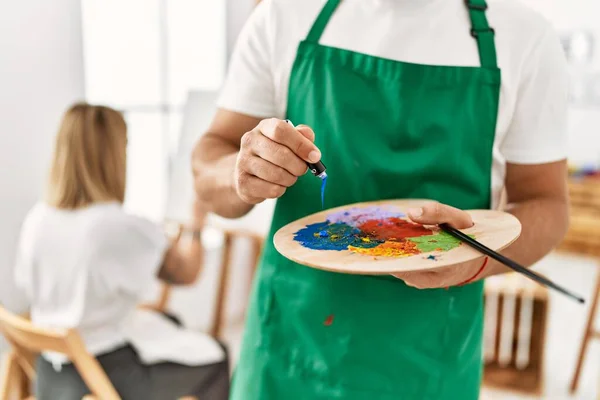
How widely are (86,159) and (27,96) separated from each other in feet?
1.00

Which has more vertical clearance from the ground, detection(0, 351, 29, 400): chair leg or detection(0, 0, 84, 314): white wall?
detection(0, 0, 84, 314): white wall

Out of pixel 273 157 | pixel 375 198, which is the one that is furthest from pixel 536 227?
pixel 273 157

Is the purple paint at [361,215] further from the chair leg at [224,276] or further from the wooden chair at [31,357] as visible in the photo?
the chair leg at [224,276]

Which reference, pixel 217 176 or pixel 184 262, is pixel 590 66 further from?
pixel 217 176

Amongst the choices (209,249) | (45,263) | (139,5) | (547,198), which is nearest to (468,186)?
(547,198)

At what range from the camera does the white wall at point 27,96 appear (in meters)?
1.62

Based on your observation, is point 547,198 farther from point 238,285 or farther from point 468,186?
point 238,285

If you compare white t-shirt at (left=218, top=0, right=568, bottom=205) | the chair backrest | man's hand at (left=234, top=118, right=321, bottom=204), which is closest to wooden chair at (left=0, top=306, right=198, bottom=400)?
the chair backrest

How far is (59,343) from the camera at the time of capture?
48.1 inches

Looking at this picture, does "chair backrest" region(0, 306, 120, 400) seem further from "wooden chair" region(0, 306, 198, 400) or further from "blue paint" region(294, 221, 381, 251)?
"blue paint" region(294, 221, 381, 251)

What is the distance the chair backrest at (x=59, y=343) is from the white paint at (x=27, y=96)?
43 centimetres

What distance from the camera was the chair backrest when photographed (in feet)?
3.98

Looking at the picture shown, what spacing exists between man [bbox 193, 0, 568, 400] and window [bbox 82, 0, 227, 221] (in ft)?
4.28

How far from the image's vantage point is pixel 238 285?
3.12 metres
